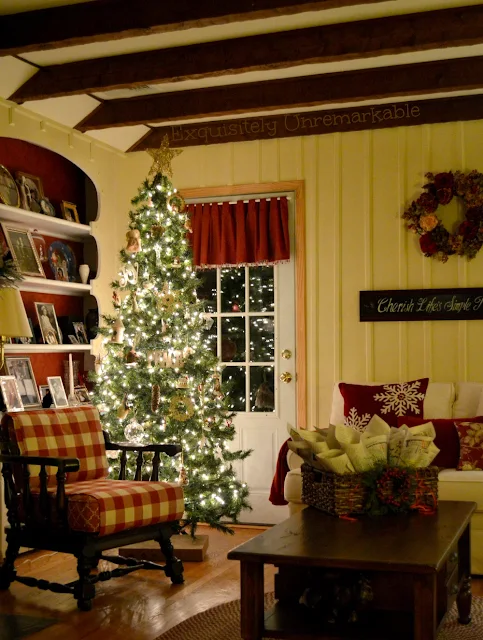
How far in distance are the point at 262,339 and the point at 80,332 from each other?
1307 mm

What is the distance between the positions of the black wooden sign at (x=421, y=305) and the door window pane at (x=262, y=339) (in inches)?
27.4

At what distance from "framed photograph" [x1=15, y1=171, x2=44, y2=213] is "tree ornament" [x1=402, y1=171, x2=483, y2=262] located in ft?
8.10

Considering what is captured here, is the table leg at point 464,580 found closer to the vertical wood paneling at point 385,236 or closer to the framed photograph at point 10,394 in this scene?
the vertical wood paneling at point 385,236

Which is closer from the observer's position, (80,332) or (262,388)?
(80,332)

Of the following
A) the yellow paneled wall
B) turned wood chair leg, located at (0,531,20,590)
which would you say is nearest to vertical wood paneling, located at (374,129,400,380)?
the yellow paneled wall

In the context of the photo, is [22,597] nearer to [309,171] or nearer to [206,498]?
[206,498]

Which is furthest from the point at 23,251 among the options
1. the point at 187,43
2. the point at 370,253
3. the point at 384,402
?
the point at 384,402

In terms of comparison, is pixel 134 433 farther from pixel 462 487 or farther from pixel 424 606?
pixel 424 606

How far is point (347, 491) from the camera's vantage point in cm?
338

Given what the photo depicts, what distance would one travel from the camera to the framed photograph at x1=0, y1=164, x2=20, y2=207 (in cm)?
522

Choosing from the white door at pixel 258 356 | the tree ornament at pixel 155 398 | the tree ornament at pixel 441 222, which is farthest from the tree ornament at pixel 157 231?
the tree ornament at pixel 441 222

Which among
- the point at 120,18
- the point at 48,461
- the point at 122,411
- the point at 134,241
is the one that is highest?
the point at 120,18

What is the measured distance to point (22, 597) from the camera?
414cm

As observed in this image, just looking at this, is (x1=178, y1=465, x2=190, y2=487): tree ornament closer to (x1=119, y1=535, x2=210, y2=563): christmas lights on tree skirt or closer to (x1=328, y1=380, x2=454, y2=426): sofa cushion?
(x1=119, y1=535, x2=210, y2=563): christmas lights on tree skirt
